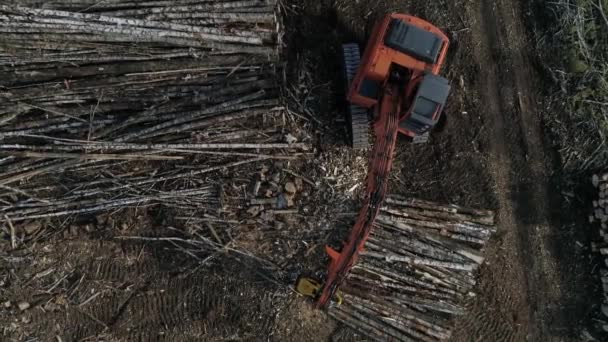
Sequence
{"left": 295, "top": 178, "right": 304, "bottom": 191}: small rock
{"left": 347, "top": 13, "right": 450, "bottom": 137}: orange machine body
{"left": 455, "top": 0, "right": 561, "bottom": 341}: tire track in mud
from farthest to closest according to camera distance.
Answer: {"left": 455, "top": 0, "right": 561, "bottom": 341}: tire track in mud → {"left": 295, "top": 178, "right": 304, "bottom": 191}: small rock → {"left": 347, "top": 13, "right": 450, "bottom": 137}: orange machine body

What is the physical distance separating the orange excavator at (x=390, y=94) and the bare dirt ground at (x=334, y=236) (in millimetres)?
1164

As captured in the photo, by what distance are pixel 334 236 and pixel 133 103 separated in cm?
501

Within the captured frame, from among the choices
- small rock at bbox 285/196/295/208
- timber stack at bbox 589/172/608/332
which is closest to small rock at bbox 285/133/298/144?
small rock at bbox 285/196/295/208

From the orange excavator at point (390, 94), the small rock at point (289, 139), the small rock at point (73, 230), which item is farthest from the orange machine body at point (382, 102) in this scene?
the small rock at point (73, 230)

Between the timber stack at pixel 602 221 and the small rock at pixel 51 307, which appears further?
the timber stack at pixel 602 221

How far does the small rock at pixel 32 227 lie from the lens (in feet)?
40.1

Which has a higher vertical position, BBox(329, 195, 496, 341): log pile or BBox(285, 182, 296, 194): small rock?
BBox(285, 182, 296, 194): small rock

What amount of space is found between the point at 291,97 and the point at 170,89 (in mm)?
2510

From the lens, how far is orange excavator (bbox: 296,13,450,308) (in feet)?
34.9

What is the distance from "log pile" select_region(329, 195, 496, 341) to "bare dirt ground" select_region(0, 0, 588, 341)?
38 cm

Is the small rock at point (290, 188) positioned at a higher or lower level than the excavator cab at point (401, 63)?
lower

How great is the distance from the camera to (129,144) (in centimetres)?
1180

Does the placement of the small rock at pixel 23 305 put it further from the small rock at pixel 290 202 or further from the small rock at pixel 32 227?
the small rock at pixel 290 202

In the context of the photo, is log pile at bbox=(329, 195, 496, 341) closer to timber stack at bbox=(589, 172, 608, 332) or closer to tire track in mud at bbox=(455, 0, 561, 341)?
tire track in mud at bbox=(455, 0, 561, 341)
